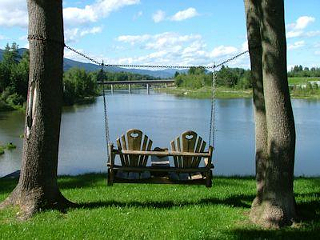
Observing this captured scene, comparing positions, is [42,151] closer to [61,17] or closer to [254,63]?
[61,17]

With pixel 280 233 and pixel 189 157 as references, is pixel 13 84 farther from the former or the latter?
pixel 280 233

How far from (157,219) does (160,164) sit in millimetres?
1940

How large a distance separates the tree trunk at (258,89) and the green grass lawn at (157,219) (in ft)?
2.36

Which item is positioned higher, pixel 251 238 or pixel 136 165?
pixel 136 165

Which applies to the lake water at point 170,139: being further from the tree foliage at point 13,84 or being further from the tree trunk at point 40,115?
the tree foliage at point 13,84

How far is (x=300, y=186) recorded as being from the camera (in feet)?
27.9

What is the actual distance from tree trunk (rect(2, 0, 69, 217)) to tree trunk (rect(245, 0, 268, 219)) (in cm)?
267

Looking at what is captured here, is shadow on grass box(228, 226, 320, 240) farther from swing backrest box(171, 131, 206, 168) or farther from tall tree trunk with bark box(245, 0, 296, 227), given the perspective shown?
swing backrest box(171, 131, 206, 168)

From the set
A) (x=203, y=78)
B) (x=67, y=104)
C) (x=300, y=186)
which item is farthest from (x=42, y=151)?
(x=203, y=78)

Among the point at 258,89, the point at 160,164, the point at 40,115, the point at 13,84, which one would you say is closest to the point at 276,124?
the point at 258,89

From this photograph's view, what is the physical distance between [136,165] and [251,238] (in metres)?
2.68

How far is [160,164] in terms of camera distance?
722 cm

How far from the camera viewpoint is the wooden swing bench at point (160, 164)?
670 centimetres

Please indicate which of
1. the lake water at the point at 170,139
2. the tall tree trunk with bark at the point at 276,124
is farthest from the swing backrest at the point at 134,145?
the lake water at the point at 170,139
